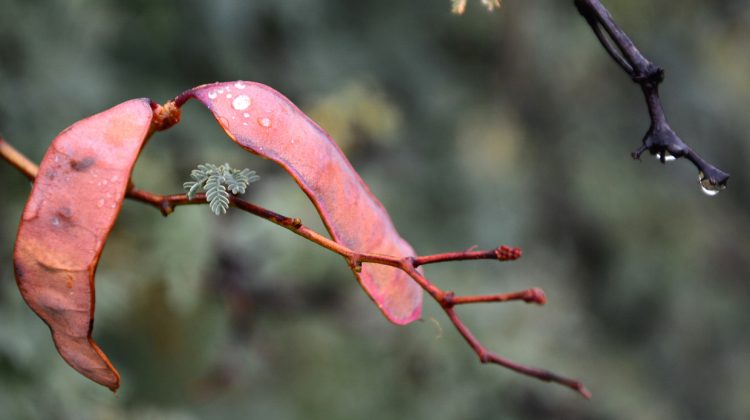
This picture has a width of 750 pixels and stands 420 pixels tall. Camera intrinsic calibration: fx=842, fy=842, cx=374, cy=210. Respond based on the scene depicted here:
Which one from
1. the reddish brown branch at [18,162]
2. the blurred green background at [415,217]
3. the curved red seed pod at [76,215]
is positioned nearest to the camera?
the curved red seed pod at [76,215]

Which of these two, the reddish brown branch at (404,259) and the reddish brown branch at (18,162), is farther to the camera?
the reddish brown branch at (18,162)

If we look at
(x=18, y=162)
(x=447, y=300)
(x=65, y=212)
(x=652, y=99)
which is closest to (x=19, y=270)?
(x=65, y=212)

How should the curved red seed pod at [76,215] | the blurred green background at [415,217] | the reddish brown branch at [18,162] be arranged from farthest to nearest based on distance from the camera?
the blurred green background at [415,217]
the reddish brown branch at [18,162]
the curved red seed pod at [76,215]

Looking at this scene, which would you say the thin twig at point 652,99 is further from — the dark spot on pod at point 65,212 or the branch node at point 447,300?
the dark spot on pod at point 65,212

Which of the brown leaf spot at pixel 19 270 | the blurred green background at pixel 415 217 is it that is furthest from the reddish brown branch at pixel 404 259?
the blurred green background at pixel 415 217

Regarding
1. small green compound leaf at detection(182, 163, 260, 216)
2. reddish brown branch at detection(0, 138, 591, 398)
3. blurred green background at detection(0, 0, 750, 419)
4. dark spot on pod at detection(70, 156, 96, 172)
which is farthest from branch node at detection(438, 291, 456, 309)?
blurred green background at detection(0, 0, 750, 419)

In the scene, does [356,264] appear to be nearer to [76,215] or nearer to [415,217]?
[76,215]

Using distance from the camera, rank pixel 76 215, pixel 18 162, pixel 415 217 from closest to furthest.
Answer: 1. pixel 76 215
2. pixel 18 162
3. pixel 415 217
